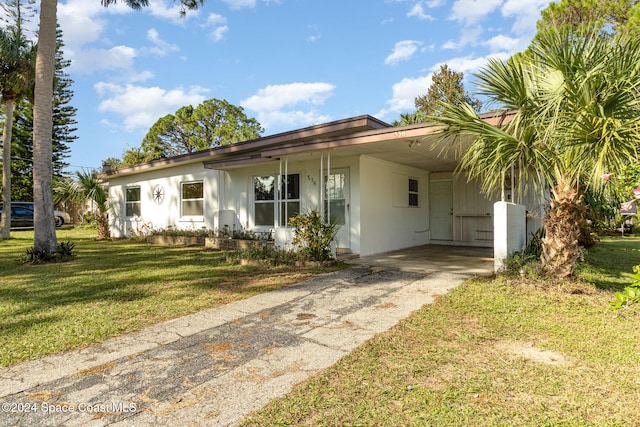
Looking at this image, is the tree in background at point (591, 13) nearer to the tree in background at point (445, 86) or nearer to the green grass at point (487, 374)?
the tree in background at point (445, 86)

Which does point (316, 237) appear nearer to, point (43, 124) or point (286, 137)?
point (286, 137)

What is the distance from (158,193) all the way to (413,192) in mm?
9982

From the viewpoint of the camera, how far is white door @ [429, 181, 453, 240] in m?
12.0

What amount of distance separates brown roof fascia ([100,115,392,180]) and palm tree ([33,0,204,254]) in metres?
4.22

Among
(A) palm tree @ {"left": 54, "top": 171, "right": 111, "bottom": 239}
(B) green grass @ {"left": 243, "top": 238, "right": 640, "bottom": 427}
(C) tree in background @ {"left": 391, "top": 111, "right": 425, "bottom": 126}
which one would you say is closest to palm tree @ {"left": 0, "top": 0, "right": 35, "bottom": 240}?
(A) palm tree @ {"left": 54, "top": 171, "right": 111, "bottom": 239}

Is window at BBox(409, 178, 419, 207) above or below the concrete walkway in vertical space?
above

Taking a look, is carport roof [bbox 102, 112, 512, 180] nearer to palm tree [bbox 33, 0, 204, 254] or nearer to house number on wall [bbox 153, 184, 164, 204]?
house number on wall [bbox 153, 184, 164, 204]

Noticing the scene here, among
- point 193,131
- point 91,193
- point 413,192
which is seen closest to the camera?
point 413,192

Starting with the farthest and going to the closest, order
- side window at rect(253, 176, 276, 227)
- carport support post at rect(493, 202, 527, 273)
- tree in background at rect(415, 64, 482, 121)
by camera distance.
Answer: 1. tree in background at rect(415, 64, 482, 121)
2. side window at rect(253, 176, 276, 227)
3. carport support post at rect(493, 202, 527, 273)

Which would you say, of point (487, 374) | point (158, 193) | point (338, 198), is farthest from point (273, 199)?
point (487, 374)

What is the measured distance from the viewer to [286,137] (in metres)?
9.16

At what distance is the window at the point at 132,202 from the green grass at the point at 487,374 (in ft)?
46.8

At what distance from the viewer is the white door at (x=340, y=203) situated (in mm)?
8891

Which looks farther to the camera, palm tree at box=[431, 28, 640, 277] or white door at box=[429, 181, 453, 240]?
white door at box=[429, 181, 453, 240]
